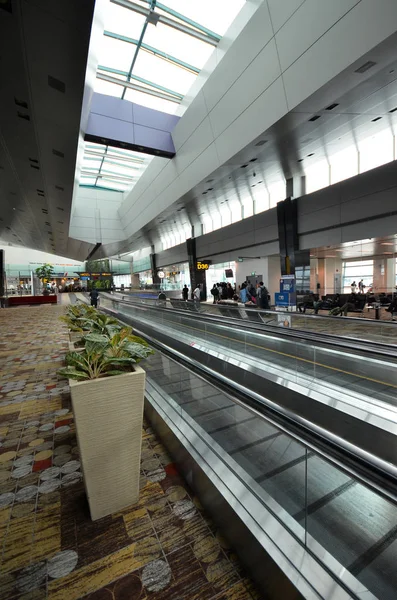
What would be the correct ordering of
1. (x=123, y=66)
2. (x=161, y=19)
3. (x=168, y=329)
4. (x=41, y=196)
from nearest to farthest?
(x=161, y=19), (x=168, y=329), (x=123, y=66), (x=41, y=196)

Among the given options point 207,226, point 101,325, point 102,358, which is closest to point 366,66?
point 101,325

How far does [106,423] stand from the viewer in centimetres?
218

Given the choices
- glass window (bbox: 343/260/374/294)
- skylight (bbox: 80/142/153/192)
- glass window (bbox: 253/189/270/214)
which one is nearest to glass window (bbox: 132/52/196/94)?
glass window (bbox: 253/189/270/214)

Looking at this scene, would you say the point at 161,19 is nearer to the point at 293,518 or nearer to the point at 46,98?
the point at 46,98

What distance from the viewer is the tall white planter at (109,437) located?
2096 millimetres

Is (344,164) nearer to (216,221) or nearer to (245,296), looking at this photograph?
(245,296)

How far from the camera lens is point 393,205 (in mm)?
11352

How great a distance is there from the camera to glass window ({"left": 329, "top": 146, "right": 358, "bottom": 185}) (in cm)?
1289

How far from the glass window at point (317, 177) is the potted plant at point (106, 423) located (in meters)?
14.6

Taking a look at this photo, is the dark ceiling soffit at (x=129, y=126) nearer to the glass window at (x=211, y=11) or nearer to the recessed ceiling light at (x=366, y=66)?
the glass window at (x=211, y=11)

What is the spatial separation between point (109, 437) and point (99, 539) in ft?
2.23

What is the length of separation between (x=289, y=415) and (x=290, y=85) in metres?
9.05

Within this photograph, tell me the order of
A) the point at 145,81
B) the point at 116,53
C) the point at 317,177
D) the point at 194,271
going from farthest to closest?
1. the point at 194,271
2. the point at 317,177
3. the point at 145,81
4. the point at 116,53

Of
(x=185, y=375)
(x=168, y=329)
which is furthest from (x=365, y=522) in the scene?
(x=168, y=329)
